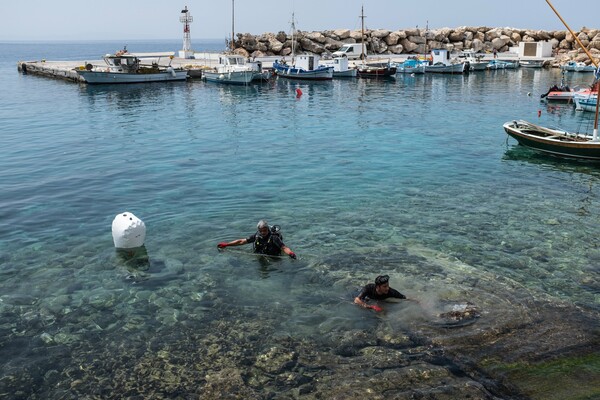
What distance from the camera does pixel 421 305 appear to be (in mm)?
13133

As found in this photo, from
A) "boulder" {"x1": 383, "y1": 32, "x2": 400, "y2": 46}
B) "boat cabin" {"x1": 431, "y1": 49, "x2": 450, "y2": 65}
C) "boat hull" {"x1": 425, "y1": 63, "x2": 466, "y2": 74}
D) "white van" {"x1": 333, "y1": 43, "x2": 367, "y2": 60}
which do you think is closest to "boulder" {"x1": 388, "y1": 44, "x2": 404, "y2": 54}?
"boulder" {"x1": 383, "y1": 32, "x2": 400, "y2": 46}

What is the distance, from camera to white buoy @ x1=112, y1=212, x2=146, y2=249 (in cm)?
1630

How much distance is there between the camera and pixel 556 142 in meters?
28.2

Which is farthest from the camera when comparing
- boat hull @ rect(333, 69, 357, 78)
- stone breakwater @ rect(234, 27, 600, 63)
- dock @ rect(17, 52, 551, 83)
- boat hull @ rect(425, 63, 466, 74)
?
stone breakwater @ rect(234, 27, 600, 63)

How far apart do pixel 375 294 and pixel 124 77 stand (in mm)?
65116

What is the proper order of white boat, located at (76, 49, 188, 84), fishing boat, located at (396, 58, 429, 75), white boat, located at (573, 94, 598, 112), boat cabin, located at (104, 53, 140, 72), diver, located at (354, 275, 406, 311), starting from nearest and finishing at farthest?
diver, located at (354, 275, 406, 311), white boat, located at (573, 94, 598, 112), white boat, located at (76, 49, 188, 84), boat cabin, located at (104, 53, 140, 72), fishing boat, located at (396, 58, 429, 75)

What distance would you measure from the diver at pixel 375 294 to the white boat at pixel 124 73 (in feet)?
211

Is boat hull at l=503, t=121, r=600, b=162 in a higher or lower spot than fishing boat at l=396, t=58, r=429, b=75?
lower

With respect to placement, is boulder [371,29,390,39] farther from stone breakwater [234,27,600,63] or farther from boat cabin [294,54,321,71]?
boat cabin [294,54,321,71]

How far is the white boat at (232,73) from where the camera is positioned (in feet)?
231

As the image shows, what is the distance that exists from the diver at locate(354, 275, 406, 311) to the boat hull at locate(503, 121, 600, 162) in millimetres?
19552

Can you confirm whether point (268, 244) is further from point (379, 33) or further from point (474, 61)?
point (379, 33)

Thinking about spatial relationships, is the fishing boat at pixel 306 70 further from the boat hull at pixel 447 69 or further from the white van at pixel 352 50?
the white van at pixel 352 50

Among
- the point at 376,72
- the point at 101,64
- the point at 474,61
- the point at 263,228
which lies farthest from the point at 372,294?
the point at 474,61
